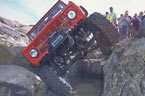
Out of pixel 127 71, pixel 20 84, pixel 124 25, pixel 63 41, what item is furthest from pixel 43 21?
pixel 127 71

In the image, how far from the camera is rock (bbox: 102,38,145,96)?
5875 mm

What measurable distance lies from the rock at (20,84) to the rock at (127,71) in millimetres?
2719

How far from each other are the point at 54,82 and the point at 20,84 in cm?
140

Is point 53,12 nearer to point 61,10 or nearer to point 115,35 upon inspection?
point 61,10

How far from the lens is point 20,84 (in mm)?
8500

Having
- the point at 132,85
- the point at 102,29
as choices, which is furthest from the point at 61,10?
the point at 132,85

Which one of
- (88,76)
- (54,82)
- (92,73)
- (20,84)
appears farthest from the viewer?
(88,76)

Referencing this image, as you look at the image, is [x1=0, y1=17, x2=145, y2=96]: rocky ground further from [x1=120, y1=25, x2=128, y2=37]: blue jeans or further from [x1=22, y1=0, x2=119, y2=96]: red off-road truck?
[x1=120, y1=25, x2=128, y2=37]: blue jeans

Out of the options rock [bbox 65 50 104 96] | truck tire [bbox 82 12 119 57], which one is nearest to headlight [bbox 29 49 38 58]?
truck tire [bbox 82 12 119 57]

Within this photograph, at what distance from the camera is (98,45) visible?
8.55 meters

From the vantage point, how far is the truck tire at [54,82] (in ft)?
25.3

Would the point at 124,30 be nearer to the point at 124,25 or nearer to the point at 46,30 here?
the point at 124,25

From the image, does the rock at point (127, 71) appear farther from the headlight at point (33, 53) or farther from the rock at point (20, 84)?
the rock at point (20, 84)

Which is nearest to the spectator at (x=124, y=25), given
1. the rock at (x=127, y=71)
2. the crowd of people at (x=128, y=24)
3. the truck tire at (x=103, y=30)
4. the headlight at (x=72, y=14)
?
the crowd of people at (x=128, y=24)
